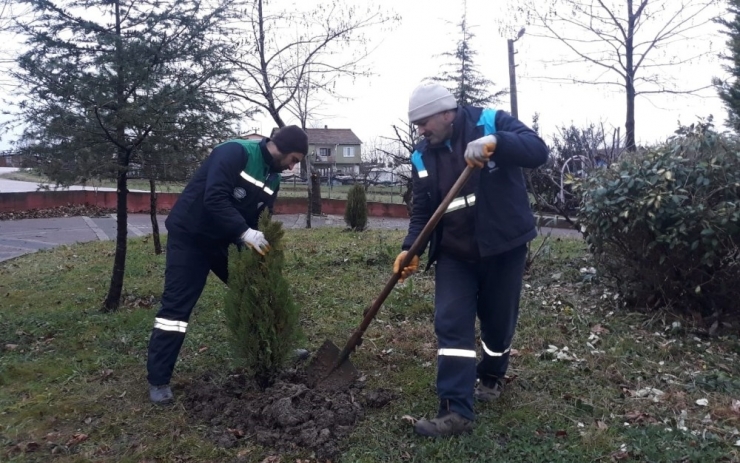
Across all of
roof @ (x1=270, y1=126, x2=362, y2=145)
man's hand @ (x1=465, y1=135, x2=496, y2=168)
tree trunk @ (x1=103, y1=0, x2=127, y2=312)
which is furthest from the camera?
roof @ (x1=270, y1=126, x2=362, y2=145)

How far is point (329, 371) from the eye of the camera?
4.36 metres

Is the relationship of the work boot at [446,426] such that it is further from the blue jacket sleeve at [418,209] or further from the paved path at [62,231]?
the paved path at [62,231]

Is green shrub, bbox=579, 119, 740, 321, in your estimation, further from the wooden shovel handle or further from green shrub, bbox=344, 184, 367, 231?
green shrub, bbox=344, 184, 367, 231

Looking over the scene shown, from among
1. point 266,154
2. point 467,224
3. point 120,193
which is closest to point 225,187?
point 266,154

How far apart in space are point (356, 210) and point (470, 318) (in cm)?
1027

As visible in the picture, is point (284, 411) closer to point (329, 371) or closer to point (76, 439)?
point (329, 371)

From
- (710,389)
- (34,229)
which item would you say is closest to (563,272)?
(710,389)

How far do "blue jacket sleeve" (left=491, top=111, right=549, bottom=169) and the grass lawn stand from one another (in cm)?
148

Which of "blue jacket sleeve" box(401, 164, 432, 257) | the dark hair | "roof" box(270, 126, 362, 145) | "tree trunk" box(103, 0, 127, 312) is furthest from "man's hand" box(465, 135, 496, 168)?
"roof" box(270, 126, 362, 145)

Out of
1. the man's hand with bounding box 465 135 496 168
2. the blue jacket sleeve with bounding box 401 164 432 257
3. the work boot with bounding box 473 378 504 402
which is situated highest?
the man's hand with bounding box 465 135 496 168

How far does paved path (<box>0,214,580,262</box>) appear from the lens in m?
13.5

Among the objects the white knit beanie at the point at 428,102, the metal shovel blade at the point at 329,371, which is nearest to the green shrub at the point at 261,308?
the metal shovel blade at the point at 329,371

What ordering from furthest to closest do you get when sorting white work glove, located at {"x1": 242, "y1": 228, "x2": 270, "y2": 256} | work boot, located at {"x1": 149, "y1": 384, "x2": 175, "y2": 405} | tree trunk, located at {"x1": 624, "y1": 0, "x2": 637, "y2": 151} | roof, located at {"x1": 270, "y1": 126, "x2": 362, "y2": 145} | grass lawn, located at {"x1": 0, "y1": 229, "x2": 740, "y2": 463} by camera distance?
roof, located at {"x1": 270, "y1": 126, "x2": 362, "y2": 145} → tree trunk, located at {"x1": 624, "y1": 0, "x2": 637, "y2": 151} → work boot, located at {"x1": 149, "y1": 384, "x2": 175, "y2": 405} → white work glove, located at {"x1": 242, "y1": 228, "x2": 270, "y2": 256} → grass lawn, located at {"x1": 0, "y1": 229, "x2": 740, "y2": 463}

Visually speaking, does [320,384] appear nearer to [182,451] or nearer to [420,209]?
[182,451]
